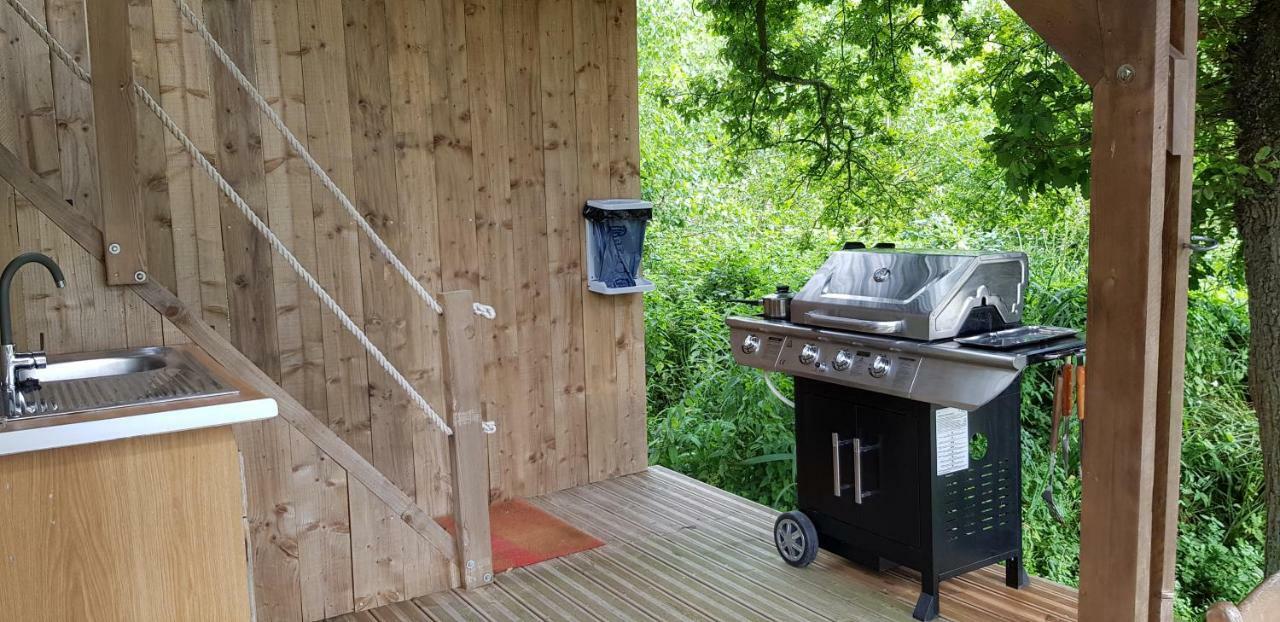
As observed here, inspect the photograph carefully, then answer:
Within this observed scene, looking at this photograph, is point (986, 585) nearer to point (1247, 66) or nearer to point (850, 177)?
point (1247, 66)

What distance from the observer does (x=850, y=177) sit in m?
5.64

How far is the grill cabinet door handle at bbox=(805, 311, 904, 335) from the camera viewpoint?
3.10m

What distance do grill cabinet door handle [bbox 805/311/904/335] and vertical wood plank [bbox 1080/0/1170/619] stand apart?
2.76ft

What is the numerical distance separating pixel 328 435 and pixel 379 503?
329 mm

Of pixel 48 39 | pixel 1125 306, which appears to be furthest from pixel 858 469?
pixel 48 39

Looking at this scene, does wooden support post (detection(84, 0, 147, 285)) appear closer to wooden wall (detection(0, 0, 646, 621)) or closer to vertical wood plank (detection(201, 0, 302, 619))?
wooden wall (detection(0, 0, 646, 621))

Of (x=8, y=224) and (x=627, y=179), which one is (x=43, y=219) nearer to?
(x=8, y=224)

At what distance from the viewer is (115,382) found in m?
2.44

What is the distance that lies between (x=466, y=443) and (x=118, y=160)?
144cm

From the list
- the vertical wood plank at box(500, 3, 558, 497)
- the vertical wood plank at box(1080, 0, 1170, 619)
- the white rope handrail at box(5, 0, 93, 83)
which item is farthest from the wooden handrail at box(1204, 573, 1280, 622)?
the vertical wood plank at box(500, 3, 558, 497)

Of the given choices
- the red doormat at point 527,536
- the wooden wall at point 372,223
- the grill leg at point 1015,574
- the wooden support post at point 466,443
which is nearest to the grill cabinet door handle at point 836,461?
the grill leg at point 1015,574

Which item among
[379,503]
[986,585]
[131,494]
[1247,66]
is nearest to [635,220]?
[379,503]

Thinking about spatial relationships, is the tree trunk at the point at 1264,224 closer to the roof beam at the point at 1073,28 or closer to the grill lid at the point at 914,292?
the grill lid at the point at 914,292

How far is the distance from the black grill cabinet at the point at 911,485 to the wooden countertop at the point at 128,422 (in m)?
1.99
